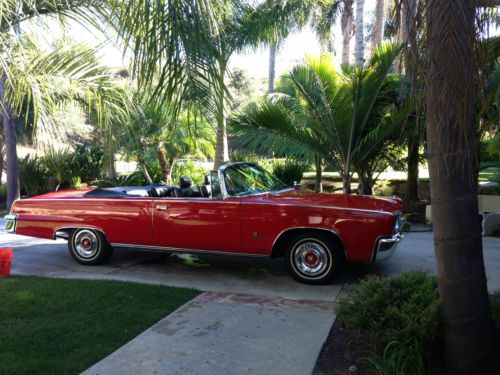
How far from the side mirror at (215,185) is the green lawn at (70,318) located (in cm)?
133

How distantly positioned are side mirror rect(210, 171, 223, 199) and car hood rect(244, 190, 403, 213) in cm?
40

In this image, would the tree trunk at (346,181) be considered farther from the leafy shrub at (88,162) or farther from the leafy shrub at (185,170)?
the leafy shrub at (88,162)

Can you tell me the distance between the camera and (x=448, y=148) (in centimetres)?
307

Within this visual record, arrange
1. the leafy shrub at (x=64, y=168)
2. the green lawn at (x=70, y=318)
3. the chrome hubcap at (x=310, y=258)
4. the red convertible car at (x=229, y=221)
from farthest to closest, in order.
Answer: the leafy shrub at (x=64, y=168) → the chrome hubcap at (x=310, y=258) → the red convertible car at (x=229, y=221) → the green lawn at (x=70, y=318)

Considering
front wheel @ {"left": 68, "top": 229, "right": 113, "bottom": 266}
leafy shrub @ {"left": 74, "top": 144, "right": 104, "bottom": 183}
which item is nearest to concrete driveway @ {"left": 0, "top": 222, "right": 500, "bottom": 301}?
front wheel @ {"left": 68, "top": 229, "right": 113, "bottom": 266}

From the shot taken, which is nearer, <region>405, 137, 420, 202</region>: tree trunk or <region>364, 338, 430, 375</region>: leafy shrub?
<region>364, 338, 430, 375</region>: leafy shrub

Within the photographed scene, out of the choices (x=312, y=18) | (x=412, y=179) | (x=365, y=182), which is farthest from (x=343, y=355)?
(x=312, y=18)

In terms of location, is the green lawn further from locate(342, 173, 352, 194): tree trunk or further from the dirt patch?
locate(342, 173, 352, 194): tree trunk

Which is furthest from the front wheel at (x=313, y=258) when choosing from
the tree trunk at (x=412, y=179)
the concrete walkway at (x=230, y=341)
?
the tree trunk at (x=412, y=179)

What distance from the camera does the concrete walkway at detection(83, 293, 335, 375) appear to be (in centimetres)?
371

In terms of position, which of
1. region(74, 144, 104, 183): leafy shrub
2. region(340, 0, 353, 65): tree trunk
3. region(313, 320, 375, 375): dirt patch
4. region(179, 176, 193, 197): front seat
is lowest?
region(313, 320, 375, 375): dirt patch

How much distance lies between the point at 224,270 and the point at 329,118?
4.35m

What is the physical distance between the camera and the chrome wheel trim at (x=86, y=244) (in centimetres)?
720

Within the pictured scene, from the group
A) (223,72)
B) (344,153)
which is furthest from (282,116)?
(223,72)
